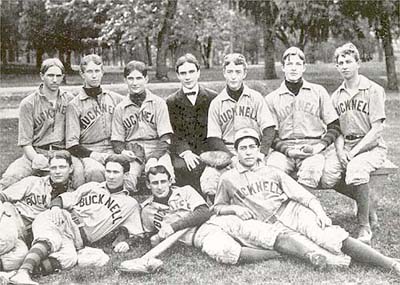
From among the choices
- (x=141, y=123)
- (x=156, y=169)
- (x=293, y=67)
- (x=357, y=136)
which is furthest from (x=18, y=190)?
(x=357, y=136)

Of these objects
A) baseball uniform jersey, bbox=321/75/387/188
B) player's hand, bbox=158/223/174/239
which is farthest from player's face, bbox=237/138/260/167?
baseball uniform jersey, bbox=321/75/387/188

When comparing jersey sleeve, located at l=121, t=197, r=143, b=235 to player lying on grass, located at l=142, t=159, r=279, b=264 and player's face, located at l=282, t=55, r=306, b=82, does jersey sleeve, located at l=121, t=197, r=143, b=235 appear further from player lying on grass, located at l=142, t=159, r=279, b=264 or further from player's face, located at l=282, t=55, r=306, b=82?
player's face, located at l=282, t=55, r=306, b=82

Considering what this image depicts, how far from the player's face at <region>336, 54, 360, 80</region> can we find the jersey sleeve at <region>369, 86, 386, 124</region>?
0.26m

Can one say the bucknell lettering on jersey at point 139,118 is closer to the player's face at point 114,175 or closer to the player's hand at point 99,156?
the player's hand at point 99,156

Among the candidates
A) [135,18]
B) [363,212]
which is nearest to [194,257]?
[363,212]

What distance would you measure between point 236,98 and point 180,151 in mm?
739

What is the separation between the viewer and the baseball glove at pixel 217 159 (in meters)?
5.32

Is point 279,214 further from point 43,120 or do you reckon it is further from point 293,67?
point 43,120

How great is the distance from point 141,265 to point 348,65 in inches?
103

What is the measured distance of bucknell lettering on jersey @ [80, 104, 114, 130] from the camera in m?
5.77

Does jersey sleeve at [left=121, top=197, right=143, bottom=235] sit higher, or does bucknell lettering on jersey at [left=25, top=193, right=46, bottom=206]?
bucknell lettering on jersey at [left=25, top=193, right=46, bottom=206]

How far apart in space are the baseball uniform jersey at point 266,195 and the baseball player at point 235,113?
670mm

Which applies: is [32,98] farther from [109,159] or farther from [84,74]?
[109,159]

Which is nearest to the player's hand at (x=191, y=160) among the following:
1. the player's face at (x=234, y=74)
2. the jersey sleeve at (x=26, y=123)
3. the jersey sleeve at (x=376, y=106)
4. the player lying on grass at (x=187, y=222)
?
the player lying on grass at (x=187, y=222)
